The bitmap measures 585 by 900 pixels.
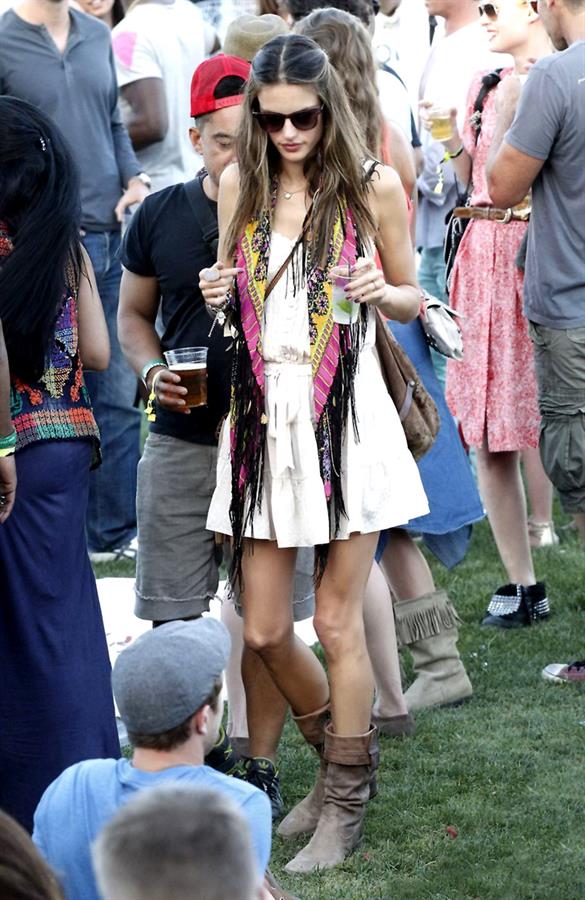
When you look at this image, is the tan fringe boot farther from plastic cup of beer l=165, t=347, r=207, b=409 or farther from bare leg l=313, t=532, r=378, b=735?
plastic cup of beer l=165, t=347, r=207, b=409

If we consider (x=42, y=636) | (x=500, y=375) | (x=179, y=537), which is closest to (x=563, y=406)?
(x=500, y=375)

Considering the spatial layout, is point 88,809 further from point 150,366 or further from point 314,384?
point 150,366

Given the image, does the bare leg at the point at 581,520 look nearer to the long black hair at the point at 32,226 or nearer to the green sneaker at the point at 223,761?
the green sneaker at the point at 223,761

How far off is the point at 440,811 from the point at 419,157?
3.31 metres

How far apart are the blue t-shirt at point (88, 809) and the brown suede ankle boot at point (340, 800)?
120cm

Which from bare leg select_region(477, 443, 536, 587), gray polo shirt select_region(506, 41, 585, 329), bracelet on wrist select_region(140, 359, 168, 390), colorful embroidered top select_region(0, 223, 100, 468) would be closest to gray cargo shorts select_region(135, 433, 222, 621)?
bracelet on wrist select_region(140, 359, 168, 390)

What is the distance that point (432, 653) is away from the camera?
16.3 ft

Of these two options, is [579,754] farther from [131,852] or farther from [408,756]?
[131,852]

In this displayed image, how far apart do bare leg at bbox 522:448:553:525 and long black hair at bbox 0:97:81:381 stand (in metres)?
3.54

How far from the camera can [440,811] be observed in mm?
4129

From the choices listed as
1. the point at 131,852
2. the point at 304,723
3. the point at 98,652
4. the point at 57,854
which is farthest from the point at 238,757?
the point at 131,852

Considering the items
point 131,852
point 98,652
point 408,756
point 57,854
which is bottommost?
point 408,756

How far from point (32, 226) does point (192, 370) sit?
0.56m

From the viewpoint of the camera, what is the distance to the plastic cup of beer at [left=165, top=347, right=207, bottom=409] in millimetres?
3873
